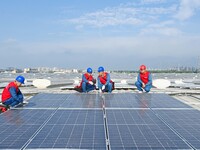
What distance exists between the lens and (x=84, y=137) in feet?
15.4

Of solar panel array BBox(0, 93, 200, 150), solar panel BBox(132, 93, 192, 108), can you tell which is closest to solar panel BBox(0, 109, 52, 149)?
solar panel array BBox(0, 93, 200, 150)

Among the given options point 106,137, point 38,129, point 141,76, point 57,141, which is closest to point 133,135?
point 106,137

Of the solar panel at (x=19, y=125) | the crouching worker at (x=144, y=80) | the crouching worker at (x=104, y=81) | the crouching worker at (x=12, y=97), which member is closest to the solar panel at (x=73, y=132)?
the solar panel at (x=19, y=125)

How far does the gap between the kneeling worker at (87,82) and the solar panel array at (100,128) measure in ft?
21.8

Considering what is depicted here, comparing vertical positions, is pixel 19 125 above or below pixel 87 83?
below

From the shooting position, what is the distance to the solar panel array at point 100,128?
4.32 metres

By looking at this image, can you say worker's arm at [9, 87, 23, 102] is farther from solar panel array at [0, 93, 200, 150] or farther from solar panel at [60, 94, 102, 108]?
solar panel array at [0, 93, 200, 150]

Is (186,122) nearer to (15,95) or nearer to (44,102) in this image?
(44,102)

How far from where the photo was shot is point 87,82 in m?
14.4

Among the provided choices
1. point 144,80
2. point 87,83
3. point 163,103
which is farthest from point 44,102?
point 144,80

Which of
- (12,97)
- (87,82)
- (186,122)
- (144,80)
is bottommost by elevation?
(186,122)

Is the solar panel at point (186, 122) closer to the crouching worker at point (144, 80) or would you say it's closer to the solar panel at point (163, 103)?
the solar panel at point (163, 103)

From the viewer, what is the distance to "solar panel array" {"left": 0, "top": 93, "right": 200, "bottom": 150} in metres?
4.32

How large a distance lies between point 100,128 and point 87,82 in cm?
908
